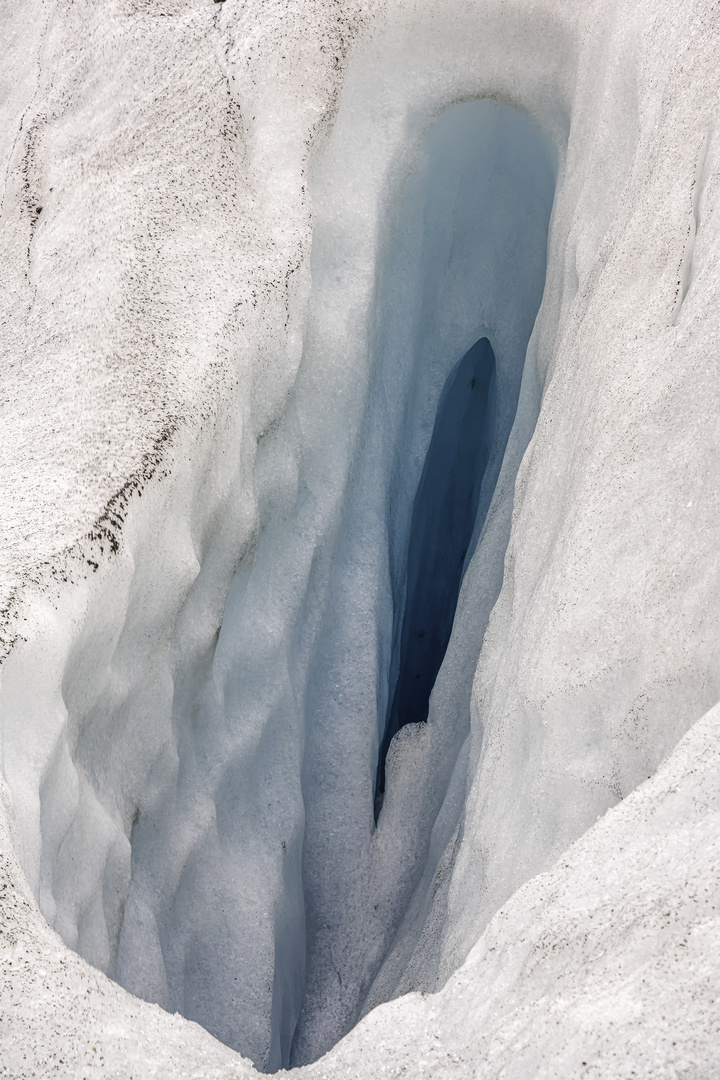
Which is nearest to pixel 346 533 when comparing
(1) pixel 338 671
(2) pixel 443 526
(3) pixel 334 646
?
(3) pixel 334 646

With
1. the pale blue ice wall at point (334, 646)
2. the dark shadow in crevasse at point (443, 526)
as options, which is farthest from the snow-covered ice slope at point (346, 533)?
the dark shadow in crevasse at point (443, 526)

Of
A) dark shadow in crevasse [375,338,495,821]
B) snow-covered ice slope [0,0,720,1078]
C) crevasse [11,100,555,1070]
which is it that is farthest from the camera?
dark shadow in crevasse [375,338,495,821]

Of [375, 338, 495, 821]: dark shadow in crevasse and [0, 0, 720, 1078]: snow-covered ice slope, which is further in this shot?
[375, 338, 495, 821]: dark shadow in crevasse

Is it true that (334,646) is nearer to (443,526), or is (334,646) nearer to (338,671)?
(338,671)

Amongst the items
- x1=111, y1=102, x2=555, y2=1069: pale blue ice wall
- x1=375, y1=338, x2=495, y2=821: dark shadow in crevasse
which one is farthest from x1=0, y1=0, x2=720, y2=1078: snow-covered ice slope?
x1=375, y1=338, x2=495, y2=821: dark shadow in crevasse

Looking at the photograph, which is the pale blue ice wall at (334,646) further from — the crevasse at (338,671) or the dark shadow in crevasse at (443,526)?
the dark shadow in crevasse at (443,526)

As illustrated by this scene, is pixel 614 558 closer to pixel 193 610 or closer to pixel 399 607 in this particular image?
pixel 193 610

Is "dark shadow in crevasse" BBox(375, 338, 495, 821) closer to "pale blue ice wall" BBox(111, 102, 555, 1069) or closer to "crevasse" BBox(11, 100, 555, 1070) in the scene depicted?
"crevasse" BBox(11, 100, 555, 1070)
